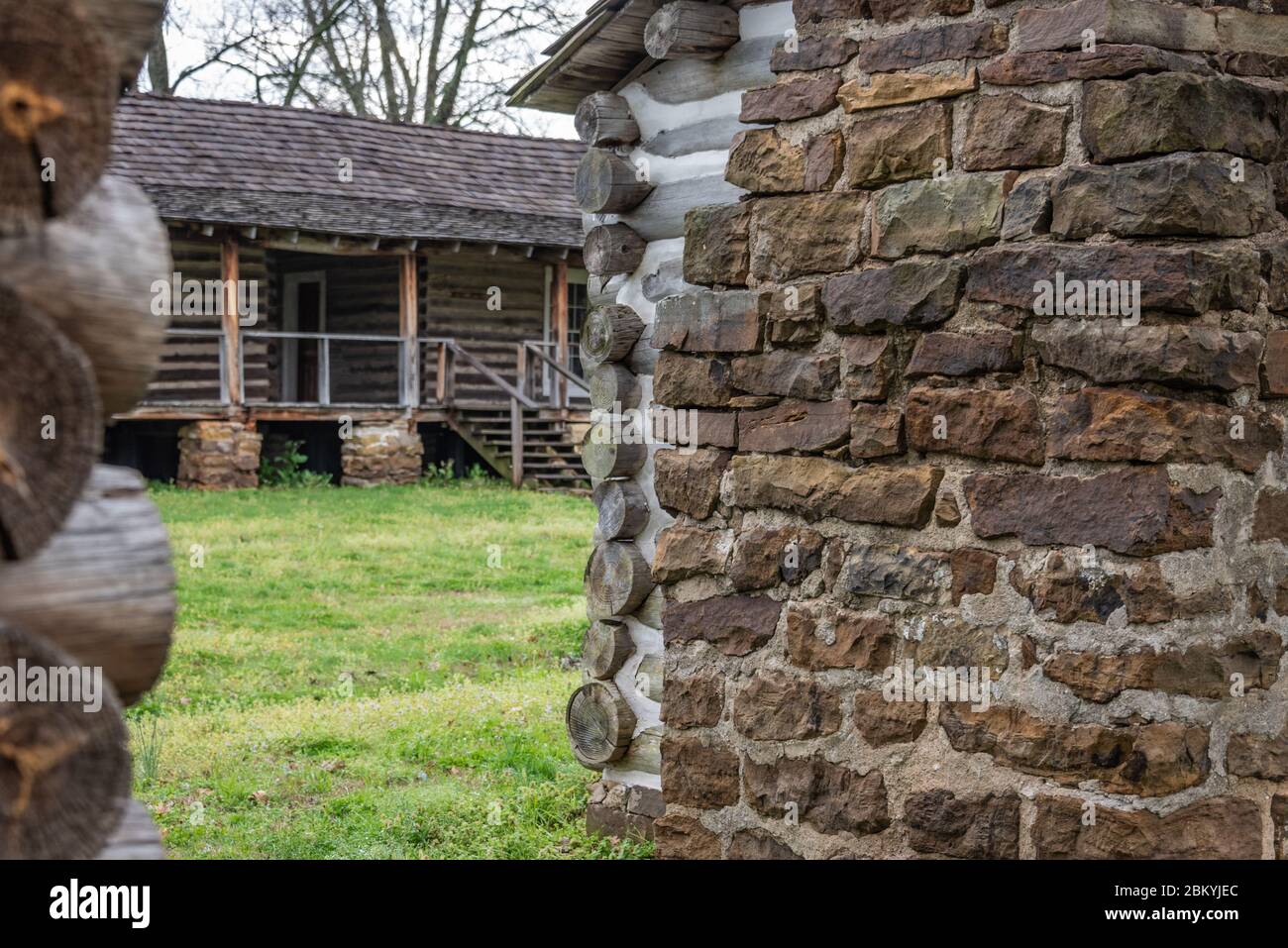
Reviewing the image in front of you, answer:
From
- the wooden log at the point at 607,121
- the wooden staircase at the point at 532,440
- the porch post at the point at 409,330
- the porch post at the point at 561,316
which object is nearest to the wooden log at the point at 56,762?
the wooden log at the point at 607,121

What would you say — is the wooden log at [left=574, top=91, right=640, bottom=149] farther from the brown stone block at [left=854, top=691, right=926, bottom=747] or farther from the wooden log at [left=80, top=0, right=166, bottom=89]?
the wooden log at [left=80, top=0, right=166, bottom=89]

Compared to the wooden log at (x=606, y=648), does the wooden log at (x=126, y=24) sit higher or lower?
higher

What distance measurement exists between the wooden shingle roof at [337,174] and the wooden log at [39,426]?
678 inches

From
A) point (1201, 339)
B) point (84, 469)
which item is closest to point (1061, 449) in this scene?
point (1201, 339)

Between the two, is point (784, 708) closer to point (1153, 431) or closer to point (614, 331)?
point (1153, 431)

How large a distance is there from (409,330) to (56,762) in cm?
1913

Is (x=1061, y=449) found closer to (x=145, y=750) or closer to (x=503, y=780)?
(x=503, y=780)

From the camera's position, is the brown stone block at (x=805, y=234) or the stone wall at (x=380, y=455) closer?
the brown stone block at (x=805, y=234)

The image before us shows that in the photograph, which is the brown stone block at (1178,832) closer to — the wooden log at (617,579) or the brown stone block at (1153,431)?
the brown stone block at (1153,431)

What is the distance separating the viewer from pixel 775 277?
13.2ft

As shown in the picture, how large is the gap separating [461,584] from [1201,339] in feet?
31.9

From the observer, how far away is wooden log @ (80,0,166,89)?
6.04 feet

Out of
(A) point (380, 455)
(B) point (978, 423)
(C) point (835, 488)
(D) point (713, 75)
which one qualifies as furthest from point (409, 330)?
(B) point (978, 423)

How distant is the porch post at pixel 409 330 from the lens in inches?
802
